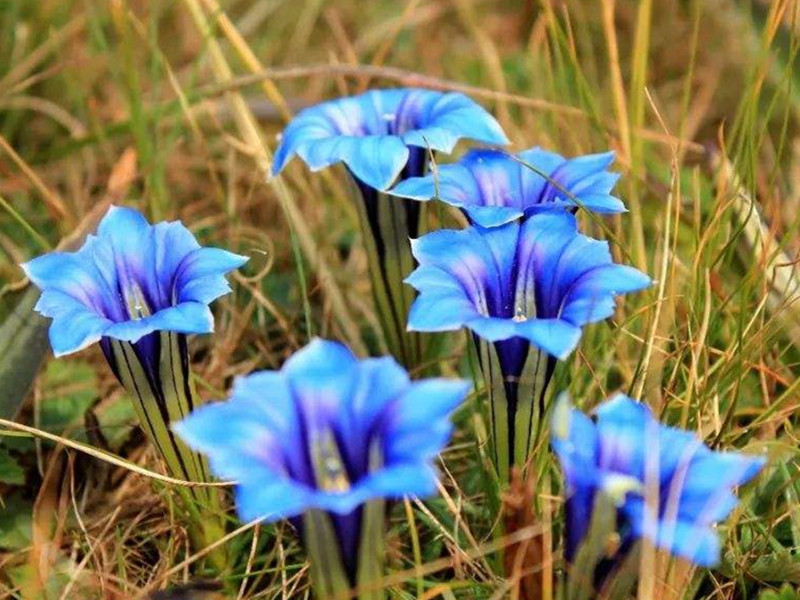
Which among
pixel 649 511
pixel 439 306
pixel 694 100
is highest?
pixel 439 306

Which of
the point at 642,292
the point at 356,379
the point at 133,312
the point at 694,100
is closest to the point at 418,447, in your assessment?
the point at 356,379

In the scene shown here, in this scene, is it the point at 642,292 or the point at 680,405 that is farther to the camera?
the point at 642,292

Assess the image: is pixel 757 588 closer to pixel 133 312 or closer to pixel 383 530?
pixel 383 530

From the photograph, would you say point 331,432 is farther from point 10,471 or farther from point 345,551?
point 10,471

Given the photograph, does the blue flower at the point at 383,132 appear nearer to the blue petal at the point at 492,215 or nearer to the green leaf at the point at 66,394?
the blue petal at the point at 492,215

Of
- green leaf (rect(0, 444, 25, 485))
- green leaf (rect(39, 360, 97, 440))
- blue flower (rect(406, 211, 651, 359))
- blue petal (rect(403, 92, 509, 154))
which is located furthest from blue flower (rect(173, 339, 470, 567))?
green leaf (rect(39, 360, 97, 440))

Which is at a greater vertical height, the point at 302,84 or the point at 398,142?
the point at 398,142
